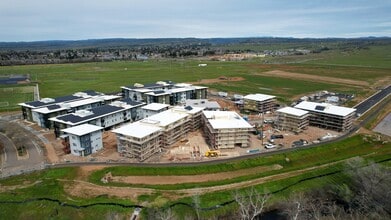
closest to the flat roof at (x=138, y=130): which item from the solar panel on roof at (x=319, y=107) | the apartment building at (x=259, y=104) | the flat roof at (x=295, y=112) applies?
the flat roof at (x=295, y=112)

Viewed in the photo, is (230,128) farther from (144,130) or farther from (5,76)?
(5,76)

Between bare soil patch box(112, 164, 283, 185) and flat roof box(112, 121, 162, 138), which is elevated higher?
flat roof box(112, 121, 162, 138)

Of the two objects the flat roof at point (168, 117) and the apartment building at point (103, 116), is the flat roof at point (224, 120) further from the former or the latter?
the apartment building at point (103, 116)

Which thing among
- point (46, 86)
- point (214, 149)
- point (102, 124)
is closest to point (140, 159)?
point (214, 149)

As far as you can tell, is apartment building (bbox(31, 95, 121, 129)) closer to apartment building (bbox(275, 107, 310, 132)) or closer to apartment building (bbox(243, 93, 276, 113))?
apartment building (bbox(243, 93, 276, 113))

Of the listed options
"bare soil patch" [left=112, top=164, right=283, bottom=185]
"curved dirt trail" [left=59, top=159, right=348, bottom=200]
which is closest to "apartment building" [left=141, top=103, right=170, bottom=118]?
"bare soil patch" [left=112, top=164, right=283, bottom=185]

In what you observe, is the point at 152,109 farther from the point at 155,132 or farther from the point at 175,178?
the point at 175,178

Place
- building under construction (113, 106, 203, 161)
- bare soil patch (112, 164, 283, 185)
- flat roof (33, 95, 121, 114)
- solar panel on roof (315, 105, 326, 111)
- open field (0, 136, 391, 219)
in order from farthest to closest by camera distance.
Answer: solar panel on roof (315, 105, 326, 111), flat roof (33, 95, 121, 114), building under construction (113, 106, 203, 161), bare soil patch (112, 164, 283, 185), open field (0, 136, 391, 219)

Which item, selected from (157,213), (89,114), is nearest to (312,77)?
(89,114)
